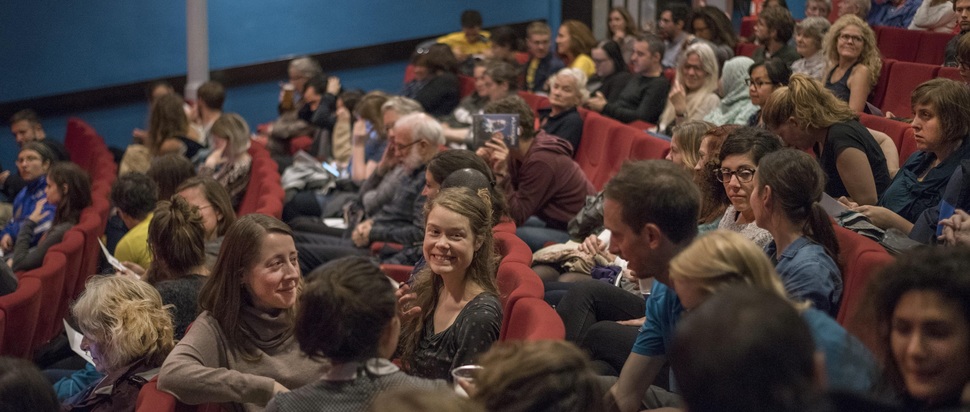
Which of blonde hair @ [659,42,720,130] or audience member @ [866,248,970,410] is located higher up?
audience member @ [866,248,970,410]

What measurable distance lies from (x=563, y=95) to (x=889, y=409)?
413 centimetres

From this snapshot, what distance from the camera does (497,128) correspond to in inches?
168

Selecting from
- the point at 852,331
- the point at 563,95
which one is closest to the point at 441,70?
the point at 563,95

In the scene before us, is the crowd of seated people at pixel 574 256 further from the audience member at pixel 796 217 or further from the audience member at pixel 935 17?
the audience member at pixel 935 17

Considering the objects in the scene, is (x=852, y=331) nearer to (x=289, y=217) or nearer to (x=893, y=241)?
(x=893, y=241)

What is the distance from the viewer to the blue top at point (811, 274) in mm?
2271

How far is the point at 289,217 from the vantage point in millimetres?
5445

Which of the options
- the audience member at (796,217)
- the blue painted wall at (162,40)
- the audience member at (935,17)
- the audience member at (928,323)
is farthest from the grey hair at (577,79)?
the blue painted wall at (162,40)

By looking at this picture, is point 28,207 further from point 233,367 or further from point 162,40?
point 162,40

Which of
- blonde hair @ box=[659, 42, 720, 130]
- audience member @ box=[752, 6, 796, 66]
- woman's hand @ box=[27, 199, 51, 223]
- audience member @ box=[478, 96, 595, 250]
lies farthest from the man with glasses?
woman's hand @ box=[27, 199, 51, 223]

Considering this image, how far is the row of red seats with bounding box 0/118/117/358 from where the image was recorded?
125 inches

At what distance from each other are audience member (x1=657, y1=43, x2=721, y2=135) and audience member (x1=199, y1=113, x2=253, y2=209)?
218 cm

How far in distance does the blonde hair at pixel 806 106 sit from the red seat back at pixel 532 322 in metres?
1.48

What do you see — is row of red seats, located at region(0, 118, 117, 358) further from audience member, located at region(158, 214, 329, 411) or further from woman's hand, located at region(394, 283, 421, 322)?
woman's hand, located at region(394, 283, 421, 322)
